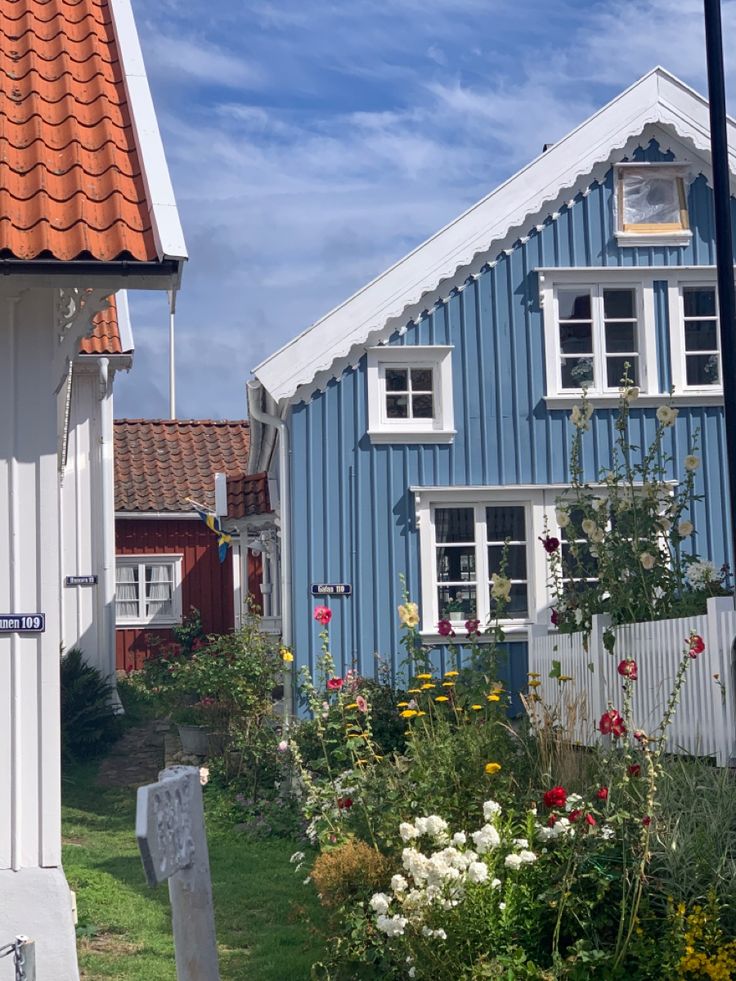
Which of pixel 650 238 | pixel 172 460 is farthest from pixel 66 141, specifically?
pixel 172 460

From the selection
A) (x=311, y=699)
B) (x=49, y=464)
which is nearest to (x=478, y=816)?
(x=311, y=699)

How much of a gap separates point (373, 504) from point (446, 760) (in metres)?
7.50

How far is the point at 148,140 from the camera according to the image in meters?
7.54

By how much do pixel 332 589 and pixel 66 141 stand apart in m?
7.90

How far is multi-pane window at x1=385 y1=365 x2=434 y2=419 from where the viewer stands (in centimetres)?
1528

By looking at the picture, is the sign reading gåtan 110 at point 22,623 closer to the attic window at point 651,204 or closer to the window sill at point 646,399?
the window sill at point 646,399

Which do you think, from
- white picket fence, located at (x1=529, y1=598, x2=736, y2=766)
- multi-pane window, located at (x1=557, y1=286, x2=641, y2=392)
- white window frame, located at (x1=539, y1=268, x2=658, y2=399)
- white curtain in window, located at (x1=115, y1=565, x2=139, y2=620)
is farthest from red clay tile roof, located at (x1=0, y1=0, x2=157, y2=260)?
white curtain in window, located at (x1=115, y1=565, x2=139, y2=620)

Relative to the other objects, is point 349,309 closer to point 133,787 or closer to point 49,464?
point 133,787

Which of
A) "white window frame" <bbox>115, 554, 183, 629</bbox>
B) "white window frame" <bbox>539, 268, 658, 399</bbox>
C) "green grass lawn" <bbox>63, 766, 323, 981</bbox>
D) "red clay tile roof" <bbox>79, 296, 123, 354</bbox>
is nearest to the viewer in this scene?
"green grass lawn" <bbox>63, 766, 323, 981</bbox>

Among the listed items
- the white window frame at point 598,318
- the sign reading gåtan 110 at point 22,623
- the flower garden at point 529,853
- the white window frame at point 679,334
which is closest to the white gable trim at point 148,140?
the sign reading gåtan 110 at point 22,623

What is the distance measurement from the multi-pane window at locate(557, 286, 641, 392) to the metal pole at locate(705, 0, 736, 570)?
19.8 feet

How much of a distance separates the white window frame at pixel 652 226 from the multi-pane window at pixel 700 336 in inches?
25.0

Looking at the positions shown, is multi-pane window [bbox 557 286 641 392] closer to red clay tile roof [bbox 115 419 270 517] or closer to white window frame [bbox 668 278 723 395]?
white window frame [bbox 668 278 723 395]

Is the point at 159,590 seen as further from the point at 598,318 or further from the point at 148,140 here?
the point at 148,140
